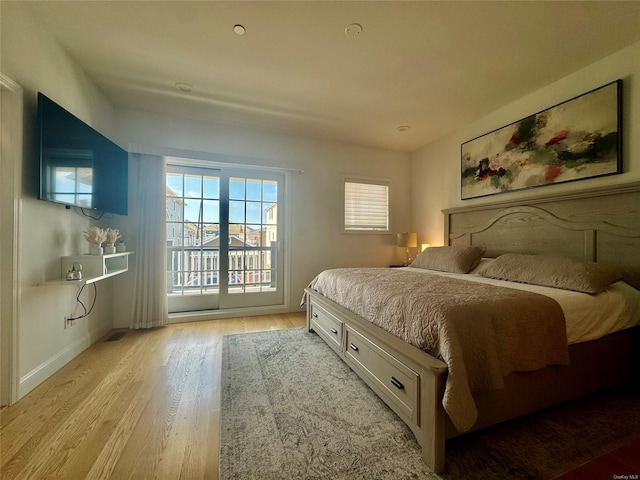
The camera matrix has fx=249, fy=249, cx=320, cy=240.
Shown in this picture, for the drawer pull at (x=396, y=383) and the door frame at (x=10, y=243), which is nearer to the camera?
the drawer pull at (x=396, y=383)

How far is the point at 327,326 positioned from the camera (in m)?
2.39

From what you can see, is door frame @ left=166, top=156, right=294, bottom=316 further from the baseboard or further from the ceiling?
the baseboard

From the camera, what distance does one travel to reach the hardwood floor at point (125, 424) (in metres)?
1.14

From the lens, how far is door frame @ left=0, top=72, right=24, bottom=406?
156 cm

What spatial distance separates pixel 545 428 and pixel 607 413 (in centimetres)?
51

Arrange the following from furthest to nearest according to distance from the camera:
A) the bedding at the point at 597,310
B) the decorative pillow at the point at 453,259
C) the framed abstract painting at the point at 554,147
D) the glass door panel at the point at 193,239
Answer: the glass door panel at the point at 193,239
the decorative pillow at the point at 453,259
the framed abstract painting at the point at 554,147
the bedding at the point at 597,310

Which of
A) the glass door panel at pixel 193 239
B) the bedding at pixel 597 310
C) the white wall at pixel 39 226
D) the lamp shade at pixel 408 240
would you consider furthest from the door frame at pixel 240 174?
the bedding at pixel 597 310

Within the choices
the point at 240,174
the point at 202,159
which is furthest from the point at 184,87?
the point at 240,174

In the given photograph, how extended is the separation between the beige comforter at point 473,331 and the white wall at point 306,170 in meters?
2.23

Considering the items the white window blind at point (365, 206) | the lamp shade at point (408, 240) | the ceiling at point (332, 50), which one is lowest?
the lamp shade at point (408, 240)

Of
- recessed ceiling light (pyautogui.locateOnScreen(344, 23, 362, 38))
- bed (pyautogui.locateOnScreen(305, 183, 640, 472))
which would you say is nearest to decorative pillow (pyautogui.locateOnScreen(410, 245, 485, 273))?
bed (pyautogui.locateOnScreen(305, 183, 640, 472))

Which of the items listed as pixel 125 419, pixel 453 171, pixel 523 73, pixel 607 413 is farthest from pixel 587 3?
pixel 125 419

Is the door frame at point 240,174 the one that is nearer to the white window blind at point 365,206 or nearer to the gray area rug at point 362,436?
the white window blind at point 365,206

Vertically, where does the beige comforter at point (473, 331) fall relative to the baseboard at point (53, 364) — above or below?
above
